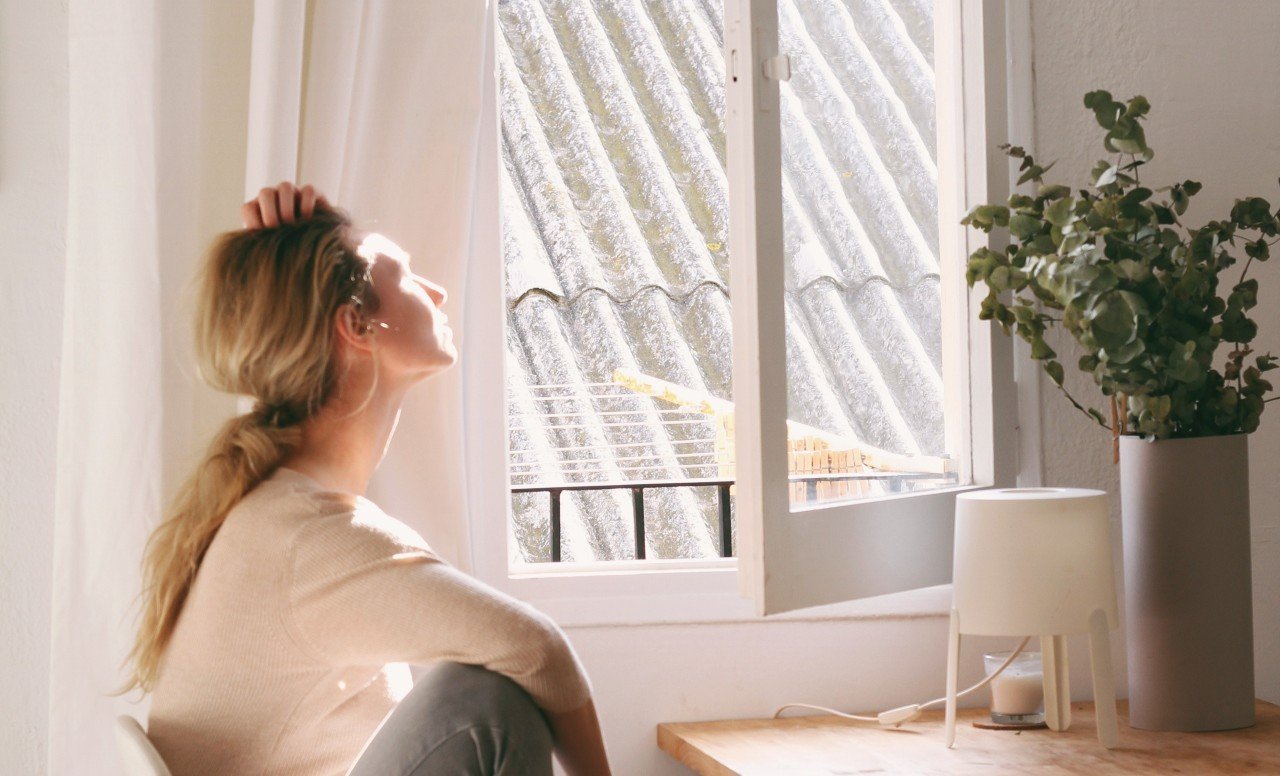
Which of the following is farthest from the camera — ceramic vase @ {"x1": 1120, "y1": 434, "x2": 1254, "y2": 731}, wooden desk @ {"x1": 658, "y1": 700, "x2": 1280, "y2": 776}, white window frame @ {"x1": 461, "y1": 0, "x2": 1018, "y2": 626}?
white window frame @ {"x1": 461, "y1": 0, "x2": 1018, "y2": 626}

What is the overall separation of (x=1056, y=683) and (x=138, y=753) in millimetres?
1251

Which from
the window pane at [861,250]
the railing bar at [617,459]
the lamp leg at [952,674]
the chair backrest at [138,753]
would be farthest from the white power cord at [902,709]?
the chair backrest at [138,753]

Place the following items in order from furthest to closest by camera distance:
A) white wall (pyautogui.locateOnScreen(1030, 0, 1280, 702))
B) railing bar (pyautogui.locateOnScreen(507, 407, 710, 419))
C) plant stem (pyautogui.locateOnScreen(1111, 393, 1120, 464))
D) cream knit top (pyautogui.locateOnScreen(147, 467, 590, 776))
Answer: railing bar (pyautogui.locateOnScreen(507, 407, 710, 419)), white wall (pyautogui.locateOnScreen(1030, 0, 1280, 702)), plant stem (pyautogui.locateOnScreen(1111, 393, 1120, 464)), cream knit top (pyautogui.locateOnScreen(147, 467, 590, 776))

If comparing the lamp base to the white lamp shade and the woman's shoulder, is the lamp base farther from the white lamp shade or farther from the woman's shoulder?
the woman's shoulder

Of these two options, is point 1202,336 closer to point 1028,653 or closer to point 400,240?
point 1028,653

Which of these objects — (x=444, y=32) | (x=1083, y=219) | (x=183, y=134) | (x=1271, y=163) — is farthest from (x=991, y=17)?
(x=183, y=134)

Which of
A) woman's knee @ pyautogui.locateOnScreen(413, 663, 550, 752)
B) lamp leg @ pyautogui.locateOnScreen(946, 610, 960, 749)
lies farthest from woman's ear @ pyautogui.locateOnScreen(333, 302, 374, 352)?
lamp leg @ pyautogui.locateOnScreen(946, 610, 960, 749)

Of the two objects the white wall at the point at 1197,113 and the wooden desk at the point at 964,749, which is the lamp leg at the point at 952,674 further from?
the white wall at the point at 1197,113

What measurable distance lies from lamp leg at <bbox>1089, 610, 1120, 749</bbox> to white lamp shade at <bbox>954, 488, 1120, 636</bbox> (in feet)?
0.04

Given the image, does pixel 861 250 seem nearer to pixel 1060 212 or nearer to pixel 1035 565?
pixel 1060 212

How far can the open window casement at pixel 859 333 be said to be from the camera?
63.1 inches

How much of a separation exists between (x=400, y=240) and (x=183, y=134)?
0.33m

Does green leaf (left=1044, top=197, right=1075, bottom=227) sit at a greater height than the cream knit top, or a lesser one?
greater

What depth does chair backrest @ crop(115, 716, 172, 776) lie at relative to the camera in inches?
40.2
